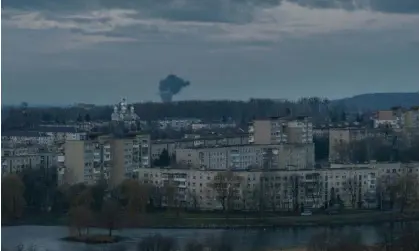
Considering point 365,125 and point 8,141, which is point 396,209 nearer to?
point 365,125

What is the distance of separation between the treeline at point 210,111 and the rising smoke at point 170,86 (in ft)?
0.09

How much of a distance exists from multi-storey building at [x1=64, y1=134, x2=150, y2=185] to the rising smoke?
0.14m

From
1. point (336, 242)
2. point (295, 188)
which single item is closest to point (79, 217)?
point (295, 188)

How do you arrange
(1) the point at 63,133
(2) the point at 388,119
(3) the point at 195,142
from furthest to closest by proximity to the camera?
(2) the point at 388,119
(3) the point at 195,142
(1) the point at 63,133

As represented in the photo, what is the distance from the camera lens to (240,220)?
2096 millimetres

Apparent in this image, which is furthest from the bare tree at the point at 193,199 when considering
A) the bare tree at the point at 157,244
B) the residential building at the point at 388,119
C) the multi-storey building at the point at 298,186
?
the residential building at the point at 388,119

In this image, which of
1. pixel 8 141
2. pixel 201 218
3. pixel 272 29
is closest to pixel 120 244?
pixel 201 218

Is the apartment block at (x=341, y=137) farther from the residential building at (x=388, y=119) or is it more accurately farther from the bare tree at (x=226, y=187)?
the bare tree at (x=226, y=187)

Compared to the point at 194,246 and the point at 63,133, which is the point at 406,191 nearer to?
the point at 194,246

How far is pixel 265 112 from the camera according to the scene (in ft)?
6.92

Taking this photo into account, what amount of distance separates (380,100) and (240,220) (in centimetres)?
58

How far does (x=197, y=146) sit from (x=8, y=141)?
567 millimetres

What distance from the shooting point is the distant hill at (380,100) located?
2.14 metres

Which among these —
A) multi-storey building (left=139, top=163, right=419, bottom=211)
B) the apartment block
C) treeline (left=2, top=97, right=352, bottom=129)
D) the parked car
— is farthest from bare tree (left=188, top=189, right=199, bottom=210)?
the apartment block
